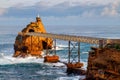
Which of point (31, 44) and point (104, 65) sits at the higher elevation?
point (31, 44)

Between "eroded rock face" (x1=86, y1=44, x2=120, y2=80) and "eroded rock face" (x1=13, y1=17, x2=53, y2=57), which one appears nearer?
"eroded rock face" (x1=86, y1=44, x2=120, y2=80)

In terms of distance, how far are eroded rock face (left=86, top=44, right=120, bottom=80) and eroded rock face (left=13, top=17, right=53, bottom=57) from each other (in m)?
57.2

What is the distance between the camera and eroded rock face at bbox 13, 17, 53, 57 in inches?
4992

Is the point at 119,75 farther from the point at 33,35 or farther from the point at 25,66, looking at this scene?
the point at 33,35

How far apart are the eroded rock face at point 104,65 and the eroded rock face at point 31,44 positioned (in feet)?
188

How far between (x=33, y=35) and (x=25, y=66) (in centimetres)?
2643

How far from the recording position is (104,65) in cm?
6244

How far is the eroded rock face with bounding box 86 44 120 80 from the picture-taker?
2371 inches

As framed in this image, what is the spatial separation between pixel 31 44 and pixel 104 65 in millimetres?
68426

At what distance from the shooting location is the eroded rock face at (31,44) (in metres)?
127

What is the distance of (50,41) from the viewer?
Result: 137 metres

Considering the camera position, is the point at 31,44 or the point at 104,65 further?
the point at 31,44

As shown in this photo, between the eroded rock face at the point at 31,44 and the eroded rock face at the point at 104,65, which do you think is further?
the eroded rock face at the point at 31,44

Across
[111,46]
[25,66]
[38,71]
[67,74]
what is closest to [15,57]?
[25,66]
